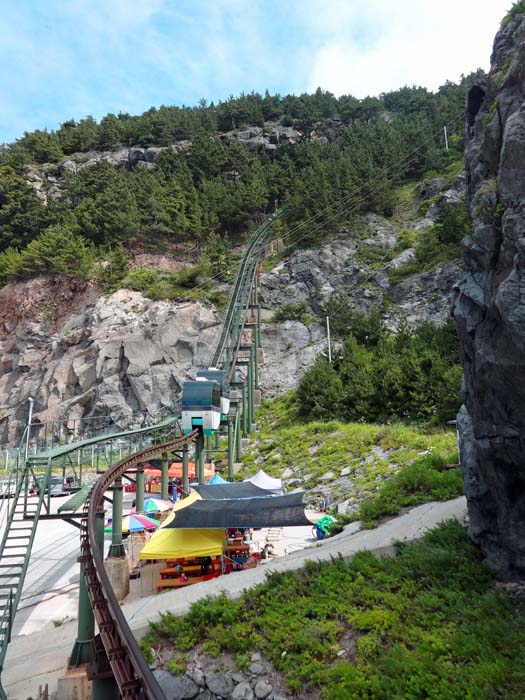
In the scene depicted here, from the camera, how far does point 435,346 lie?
23.7 metres

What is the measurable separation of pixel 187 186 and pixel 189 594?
46.6 metres

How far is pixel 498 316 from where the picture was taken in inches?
237

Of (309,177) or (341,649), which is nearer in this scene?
(341,649)

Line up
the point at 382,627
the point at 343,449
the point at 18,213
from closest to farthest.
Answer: the point at 382,627
the point at 343,449
the point at 18,213

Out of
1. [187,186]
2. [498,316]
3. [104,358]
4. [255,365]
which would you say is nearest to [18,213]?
[187,186]

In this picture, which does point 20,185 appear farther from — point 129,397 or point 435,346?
point 435,346

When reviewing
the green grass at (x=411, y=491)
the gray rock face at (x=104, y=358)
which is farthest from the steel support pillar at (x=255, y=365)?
the green grass at (x=411, y=491)

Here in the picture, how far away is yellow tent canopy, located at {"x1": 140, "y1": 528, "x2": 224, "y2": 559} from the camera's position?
11.1 metres

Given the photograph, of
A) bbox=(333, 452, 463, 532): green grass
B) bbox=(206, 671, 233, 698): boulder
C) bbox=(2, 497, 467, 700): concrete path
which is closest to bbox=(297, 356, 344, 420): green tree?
bbox=(333, 452, 463, 532): green grass

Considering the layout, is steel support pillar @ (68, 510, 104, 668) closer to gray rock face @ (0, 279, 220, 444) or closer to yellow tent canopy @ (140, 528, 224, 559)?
yellow tent canopy @ (140, 528, 224, 559)

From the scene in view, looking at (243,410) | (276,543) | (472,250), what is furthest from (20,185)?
(472,250)

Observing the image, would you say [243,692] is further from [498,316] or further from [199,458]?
[199,458]

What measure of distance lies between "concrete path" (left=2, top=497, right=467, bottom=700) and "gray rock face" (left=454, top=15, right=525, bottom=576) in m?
2.47

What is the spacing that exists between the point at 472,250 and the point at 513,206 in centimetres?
154
